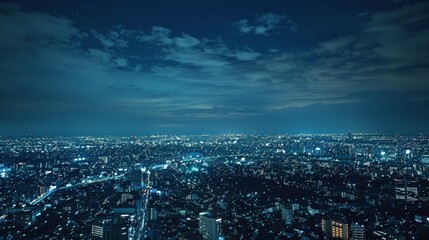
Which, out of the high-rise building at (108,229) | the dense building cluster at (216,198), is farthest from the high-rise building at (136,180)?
the high-rise building at (108,229)

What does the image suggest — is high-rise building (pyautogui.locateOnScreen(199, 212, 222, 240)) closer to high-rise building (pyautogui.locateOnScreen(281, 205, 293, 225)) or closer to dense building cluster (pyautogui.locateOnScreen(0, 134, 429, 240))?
dense building cluster (pyautogui.locateOnScreen(0, 134, 429, 240))

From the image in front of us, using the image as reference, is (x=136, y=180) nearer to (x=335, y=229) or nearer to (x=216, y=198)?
(x=216, y=198)

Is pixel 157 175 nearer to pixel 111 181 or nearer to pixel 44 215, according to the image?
pixel 111 181

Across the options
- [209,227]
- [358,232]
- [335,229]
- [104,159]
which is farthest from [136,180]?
[358,232]

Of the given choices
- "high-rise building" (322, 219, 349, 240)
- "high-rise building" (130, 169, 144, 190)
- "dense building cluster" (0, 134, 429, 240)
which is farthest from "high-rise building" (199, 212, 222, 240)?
"high-rise building" (130, 169, 144, 190)

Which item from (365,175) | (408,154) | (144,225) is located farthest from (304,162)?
(144,225)

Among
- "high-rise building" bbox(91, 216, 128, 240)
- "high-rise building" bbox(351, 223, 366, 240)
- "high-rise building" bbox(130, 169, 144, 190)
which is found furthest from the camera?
"high-rise building" bbox(130, 169, 144, 190)

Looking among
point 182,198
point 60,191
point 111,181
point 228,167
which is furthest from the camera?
point 228,167
